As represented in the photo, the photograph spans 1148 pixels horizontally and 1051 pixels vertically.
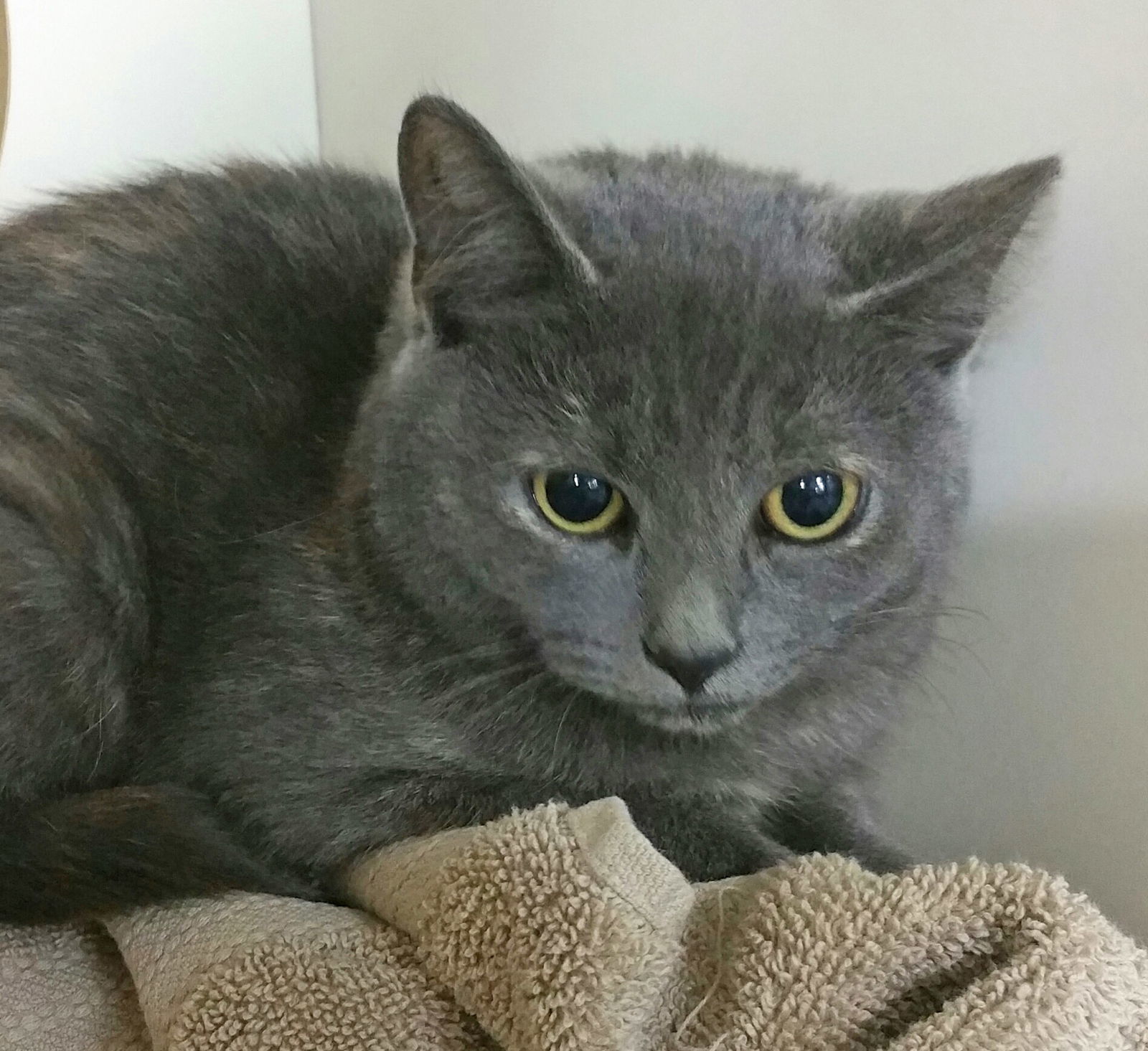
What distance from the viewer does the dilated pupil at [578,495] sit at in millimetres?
784

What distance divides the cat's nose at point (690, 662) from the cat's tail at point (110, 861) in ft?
1.18

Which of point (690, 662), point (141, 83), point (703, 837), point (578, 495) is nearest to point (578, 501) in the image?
point (578, 495)

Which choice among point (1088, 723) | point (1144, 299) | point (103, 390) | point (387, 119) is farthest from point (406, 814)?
point (387, 119)

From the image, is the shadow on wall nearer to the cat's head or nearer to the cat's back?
the cat's head

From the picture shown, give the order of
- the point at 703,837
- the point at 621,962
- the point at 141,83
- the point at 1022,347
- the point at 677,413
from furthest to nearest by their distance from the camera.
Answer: the point at 141,83 < the point at 1022,347 < the point at 703,837 < the point at 677,413 < the point at 621,962

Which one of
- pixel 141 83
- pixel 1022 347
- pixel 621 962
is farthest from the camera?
pixel 141 83

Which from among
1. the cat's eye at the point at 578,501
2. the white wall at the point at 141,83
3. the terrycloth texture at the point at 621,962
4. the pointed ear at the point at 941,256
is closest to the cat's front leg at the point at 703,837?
the terrycloth texture at the point at 621,962

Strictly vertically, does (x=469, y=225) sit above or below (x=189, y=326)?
above

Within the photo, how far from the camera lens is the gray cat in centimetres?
77

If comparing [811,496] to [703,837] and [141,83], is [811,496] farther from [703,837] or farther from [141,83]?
[141,83]

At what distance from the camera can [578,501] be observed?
79 centimetres

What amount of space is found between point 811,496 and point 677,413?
0.36ft

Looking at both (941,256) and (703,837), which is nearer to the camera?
(941,256)

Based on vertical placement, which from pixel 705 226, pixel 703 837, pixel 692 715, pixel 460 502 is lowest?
pixel 703 837
